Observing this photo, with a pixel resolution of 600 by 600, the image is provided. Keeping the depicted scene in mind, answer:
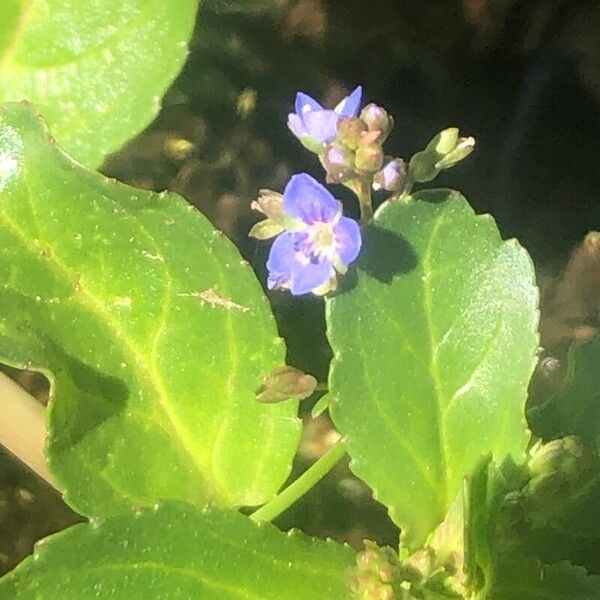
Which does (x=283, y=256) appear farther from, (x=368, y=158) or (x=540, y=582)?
(x=540, y=582)

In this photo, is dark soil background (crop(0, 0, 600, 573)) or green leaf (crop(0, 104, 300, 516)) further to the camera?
dark soil background (crop(0, 0, 600, 573))

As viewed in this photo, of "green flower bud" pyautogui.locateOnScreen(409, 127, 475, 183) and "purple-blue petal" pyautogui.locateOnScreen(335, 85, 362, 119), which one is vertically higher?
"purple-blue petal" pyautogui.locateOnScreen(335, 85, 362, 119)

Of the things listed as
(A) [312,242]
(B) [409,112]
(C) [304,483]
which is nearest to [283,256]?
(A) [312,242]

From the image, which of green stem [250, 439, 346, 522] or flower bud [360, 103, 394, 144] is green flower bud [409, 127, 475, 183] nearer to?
flower bud [360, 103, 394, 144]

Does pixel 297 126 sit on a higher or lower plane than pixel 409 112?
higher

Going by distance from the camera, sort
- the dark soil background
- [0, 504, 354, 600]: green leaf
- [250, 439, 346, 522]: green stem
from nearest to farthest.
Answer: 1. [0, 504, 354, 600]: green leaf
2. [250, 439, 346, 522]: green stem
3. the dark soil background

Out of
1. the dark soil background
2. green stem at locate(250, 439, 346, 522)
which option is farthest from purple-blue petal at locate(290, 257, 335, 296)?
the dark soil background

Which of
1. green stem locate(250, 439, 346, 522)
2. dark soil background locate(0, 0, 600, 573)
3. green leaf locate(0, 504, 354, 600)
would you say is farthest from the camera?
dark soil background locate(0, 0, 600, 573)
